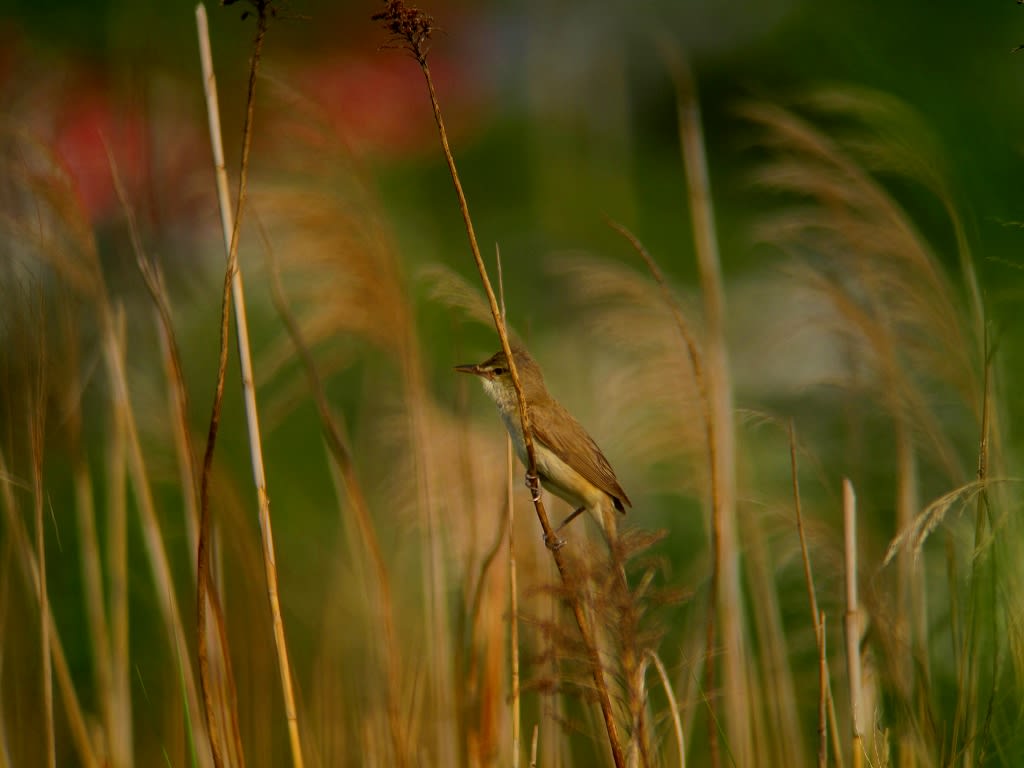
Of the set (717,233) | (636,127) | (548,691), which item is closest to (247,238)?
(548,691)

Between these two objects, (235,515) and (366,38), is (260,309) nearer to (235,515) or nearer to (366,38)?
(366,38)

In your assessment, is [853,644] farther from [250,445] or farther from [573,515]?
[573,515]

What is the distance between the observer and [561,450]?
102 inches

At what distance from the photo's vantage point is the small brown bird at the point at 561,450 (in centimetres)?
256

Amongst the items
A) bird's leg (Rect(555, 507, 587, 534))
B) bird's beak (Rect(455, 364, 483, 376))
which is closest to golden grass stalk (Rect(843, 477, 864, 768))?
bird's beak (Rect(455, 364, 483, 376))

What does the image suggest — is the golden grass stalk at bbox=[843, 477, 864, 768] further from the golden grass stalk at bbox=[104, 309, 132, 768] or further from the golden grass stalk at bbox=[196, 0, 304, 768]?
the golden grass stalk at bbox=[104, 309, 132, 768]

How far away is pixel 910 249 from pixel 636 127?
613cm

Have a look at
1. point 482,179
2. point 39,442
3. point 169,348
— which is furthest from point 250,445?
point 482,179

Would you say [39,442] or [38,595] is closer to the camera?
[39,442]

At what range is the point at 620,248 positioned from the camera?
19.6 feet

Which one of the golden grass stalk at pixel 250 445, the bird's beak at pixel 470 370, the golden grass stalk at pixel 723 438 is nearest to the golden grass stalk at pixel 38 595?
the golden grass stalk at pixel 250 445

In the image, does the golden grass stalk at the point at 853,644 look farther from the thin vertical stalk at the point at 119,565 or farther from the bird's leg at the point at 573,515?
the thin vertical stalk at the point at 119,565

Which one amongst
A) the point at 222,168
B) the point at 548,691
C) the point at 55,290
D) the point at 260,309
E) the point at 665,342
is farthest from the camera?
the point at 260,309

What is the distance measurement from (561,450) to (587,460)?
0.21 ft
